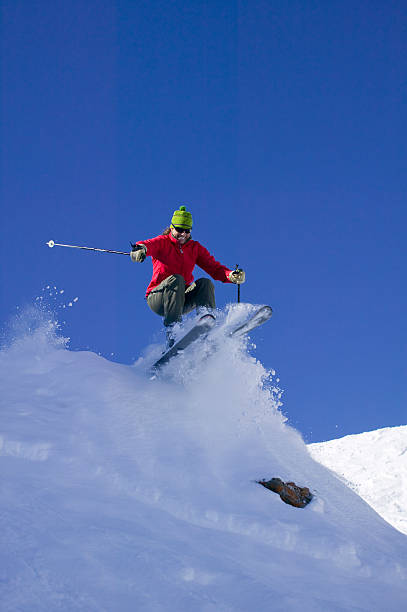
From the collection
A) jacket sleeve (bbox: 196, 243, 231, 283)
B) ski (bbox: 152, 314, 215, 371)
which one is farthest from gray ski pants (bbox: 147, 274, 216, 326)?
jacket sleeve (bbox: 196, 243, 231, 283)

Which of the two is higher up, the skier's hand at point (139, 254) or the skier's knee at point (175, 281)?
the skier's hand at point (139, 254)

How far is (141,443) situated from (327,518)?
1.78m

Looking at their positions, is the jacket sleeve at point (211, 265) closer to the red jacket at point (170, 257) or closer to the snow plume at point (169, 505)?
the red jacket at point (170, 257)

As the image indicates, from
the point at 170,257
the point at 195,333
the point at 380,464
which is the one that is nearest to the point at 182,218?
the point at 170,257

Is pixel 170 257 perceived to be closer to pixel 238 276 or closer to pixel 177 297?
pixel 177 297

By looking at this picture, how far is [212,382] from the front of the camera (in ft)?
19.2

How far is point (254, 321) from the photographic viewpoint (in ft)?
20.5

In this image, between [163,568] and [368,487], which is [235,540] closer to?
[163,568]

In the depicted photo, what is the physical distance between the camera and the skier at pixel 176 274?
20.5ft

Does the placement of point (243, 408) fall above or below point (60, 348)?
below

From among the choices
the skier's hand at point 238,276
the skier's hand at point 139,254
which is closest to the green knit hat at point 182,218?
the skier's hand at point 139,254

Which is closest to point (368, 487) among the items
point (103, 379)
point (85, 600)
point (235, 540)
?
point (103, 379)

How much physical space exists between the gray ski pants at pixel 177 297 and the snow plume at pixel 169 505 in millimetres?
575

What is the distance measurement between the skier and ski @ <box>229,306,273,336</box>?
51cm
